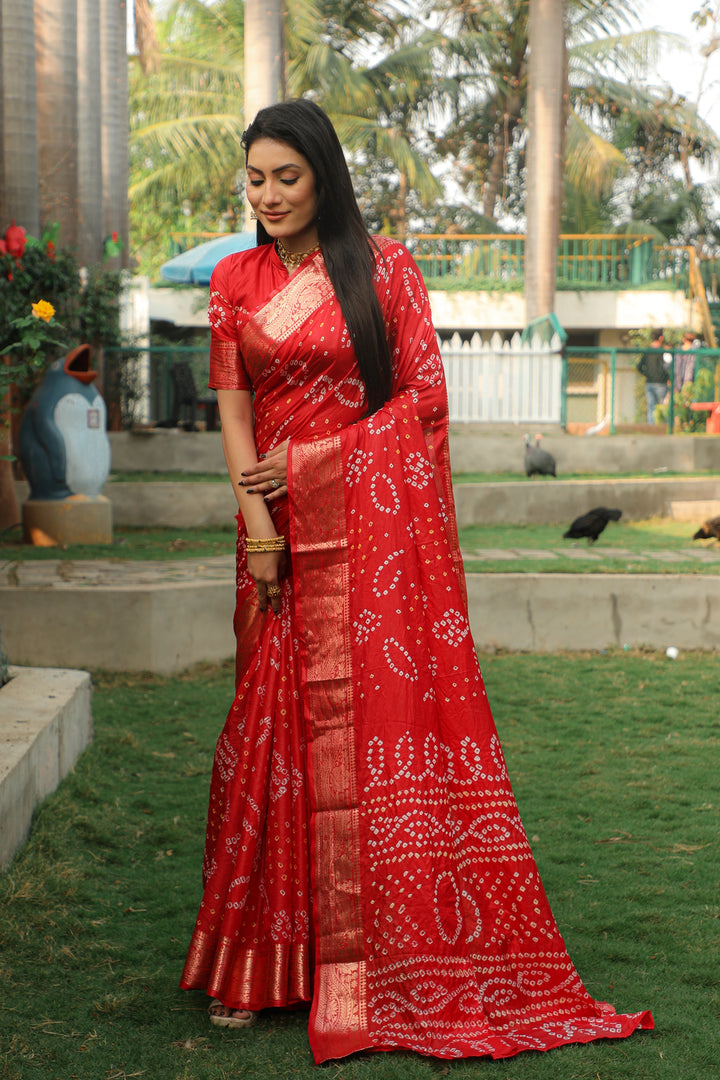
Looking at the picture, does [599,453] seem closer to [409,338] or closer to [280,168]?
[409,338]

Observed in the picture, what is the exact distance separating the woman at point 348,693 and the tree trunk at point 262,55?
12170 mm

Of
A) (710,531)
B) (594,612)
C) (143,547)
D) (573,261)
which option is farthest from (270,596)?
(573,261)

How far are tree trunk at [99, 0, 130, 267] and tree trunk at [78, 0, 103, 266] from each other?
44.9 inches

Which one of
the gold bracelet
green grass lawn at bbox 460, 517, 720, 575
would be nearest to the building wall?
green grass lawn at bbox 460, 517, 720, 575

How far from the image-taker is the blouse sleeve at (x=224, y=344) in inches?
95.3

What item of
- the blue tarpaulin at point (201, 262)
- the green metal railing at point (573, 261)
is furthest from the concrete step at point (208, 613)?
the green metal railing at point (573, 261)

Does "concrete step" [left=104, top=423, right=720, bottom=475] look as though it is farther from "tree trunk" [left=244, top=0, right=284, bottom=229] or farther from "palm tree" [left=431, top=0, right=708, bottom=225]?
"palm tree" [left=431, top=0, right=708, bottom=225]

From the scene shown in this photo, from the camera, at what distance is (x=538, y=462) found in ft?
35.9

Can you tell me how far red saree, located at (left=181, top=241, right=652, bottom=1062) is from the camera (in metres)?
2.26

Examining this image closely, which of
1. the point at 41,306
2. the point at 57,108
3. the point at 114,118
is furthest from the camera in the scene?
the point at 114,118

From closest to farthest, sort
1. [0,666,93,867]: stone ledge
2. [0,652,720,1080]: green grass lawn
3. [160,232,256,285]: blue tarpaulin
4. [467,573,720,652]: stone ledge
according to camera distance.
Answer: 1. [0,652,720,1080]: green grass lawn
2. [0,666,93,867]: stone ledge
3. [467,573,720,652]: stone ledge
4. [160,232,256,285]: blue tarpaulin

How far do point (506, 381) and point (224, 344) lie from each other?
38.6 ft

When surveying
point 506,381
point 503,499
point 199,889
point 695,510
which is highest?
point 506,381

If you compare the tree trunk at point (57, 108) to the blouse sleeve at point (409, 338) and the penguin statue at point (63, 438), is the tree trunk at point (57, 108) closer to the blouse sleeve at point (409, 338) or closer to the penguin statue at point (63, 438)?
the penguin statue at point (63, 438)
